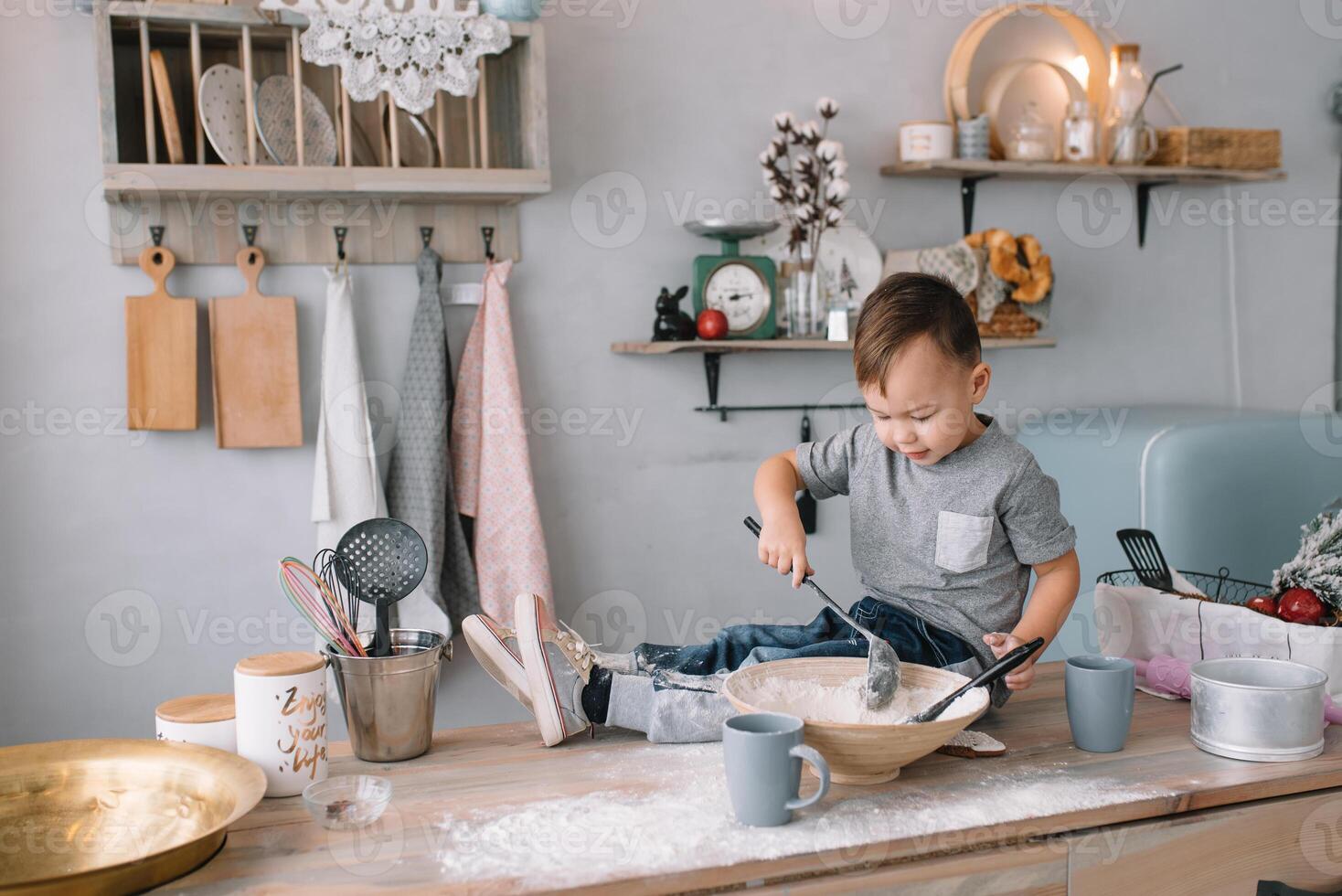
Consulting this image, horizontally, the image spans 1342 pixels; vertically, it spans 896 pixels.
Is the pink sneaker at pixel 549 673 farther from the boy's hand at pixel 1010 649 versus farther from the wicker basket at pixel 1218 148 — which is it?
the wicker basket at pixel 1218 148

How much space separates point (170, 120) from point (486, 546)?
0.94 metres

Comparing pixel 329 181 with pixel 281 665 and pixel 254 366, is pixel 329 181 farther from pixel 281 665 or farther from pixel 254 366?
pixel 281 665

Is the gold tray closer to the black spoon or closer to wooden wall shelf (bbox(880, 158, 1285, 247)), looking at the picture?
the black spoon

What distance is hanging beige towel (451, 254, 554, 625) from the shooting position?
2246 mm

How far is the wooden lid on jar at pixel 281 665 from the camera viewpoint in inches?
44.9

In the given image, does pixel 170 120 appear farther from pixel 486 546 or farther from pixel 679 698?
pixel 679 698

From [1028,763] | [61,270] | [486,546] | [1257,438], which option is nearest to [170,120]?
[61,270]

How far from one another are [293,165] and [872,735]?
4.85ft

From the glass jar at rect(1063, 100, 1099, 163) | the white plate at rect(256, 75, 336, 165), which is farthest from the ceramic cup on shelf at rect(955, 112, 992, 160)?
the white plate at rect(256, 75, 336, 165)

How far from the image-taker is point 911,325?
1339 mm

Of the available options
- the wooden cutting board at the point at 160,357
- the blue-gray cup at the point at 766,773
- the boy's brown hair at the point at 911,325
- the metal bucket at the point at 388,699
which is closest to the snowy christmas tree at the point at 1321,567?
the boy's brown hair at the point at 911,325

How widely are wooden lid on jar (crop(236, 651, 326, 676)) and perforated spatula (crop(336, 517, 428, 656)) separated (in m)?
0.08

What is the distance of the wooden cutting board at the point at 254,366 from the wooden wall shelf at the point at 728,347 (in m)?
0.65

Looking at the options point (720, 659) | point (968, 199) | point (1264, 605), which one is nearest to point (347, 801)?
point (720, 659)
